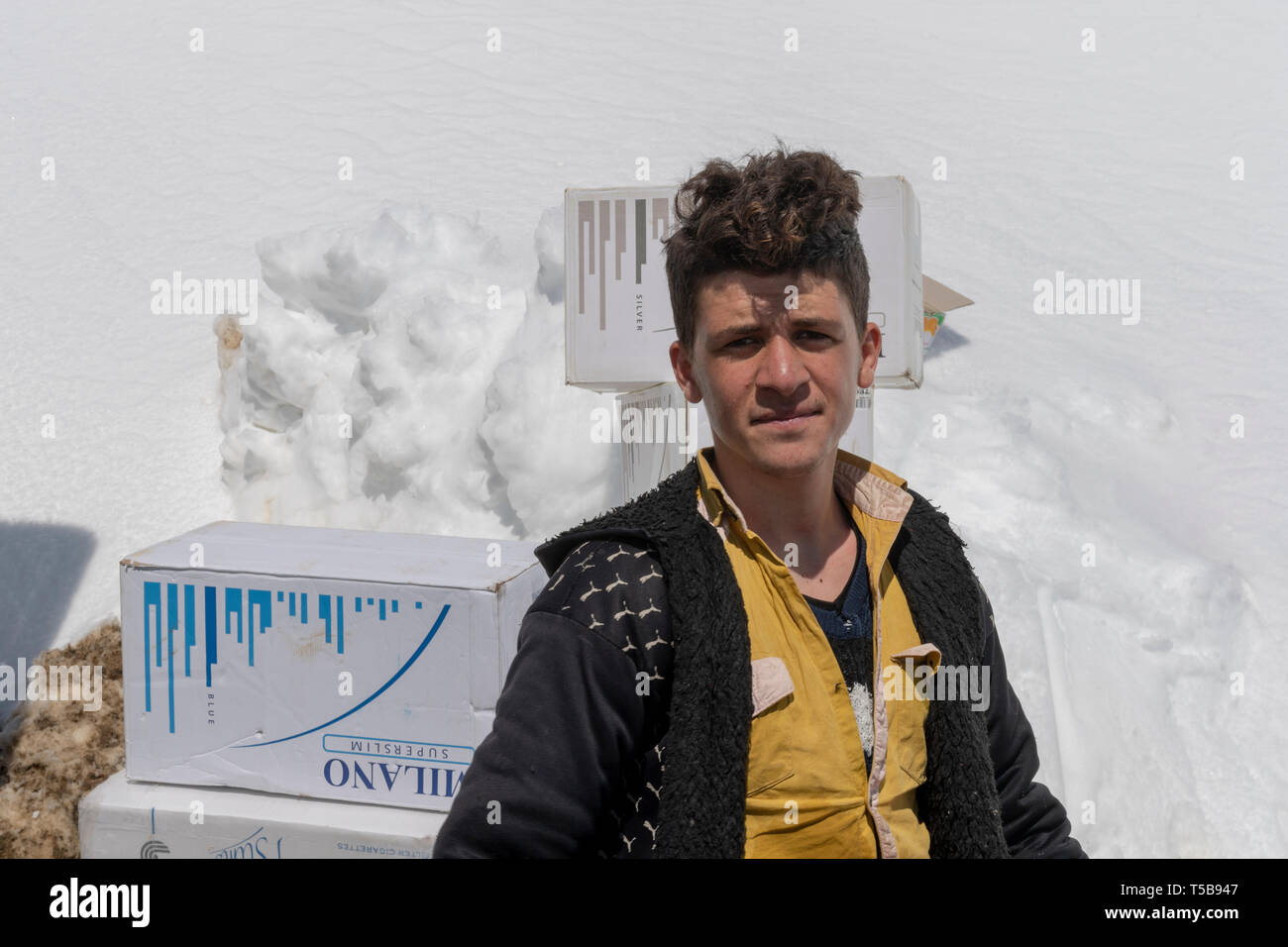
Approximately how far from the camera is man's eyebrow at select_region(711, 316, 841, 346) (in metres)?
1.16

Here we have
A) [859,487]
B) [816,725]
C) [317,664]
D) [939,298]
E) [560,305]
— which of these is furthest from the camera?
[939,298]

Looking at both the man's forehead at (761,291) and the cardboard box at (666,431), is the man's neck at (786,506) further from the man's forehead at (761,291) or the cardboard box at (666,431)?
the cardboard box at (666,431)

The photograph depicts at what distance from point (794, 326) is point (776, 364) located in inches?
1.9

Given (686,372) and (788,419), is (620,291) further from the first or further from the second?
(788,419)

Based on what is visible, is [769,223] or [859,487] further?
[859,487]

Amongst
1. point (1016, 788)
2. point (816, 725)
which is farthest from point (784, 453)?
point (1016, 788)

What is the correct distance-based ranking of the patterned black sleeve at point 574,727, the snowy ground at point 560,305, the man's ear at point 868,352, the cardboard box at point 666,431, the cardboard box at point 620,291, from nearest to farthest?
the patterned black sleeve at point 574,727
the man's ear at point 868,352
the cardboard box at point 620,291
the cardboard box at point 666,431
the snowy ground at point 560,305

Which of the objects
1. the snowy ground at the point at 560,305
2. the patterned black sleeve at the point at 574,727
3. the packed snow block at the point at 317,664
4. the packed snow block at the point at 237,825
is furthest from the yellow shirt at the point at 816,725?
the snowy ground at the point at 560,305

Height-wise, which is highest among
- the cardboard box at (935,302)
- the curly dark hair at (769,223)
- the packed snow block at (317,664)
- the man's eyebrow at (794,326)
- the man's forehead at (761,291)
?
the cardboard box at (935,302)

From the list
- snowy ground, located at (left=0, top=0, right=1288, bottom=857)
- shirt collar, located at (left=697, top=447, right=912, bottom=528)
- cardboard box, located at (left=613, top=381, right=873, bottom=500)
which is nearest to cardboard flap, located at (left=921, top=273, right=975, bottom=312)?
snowy ground, located at (left=0, top=0, right=1288, bottom=857)

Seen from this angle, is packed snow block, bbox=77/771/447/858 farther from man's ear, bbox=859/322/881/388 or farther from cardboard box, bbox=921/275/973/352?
cardboard box, bbox=921/275/973/352

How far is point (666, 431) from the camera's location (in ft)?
10.1

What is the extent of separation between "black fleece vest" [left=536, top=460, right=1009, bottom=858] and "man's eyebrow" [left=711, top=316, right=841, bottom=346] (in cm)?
16

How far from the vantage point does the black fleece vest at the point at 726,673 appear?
1.05 metres
